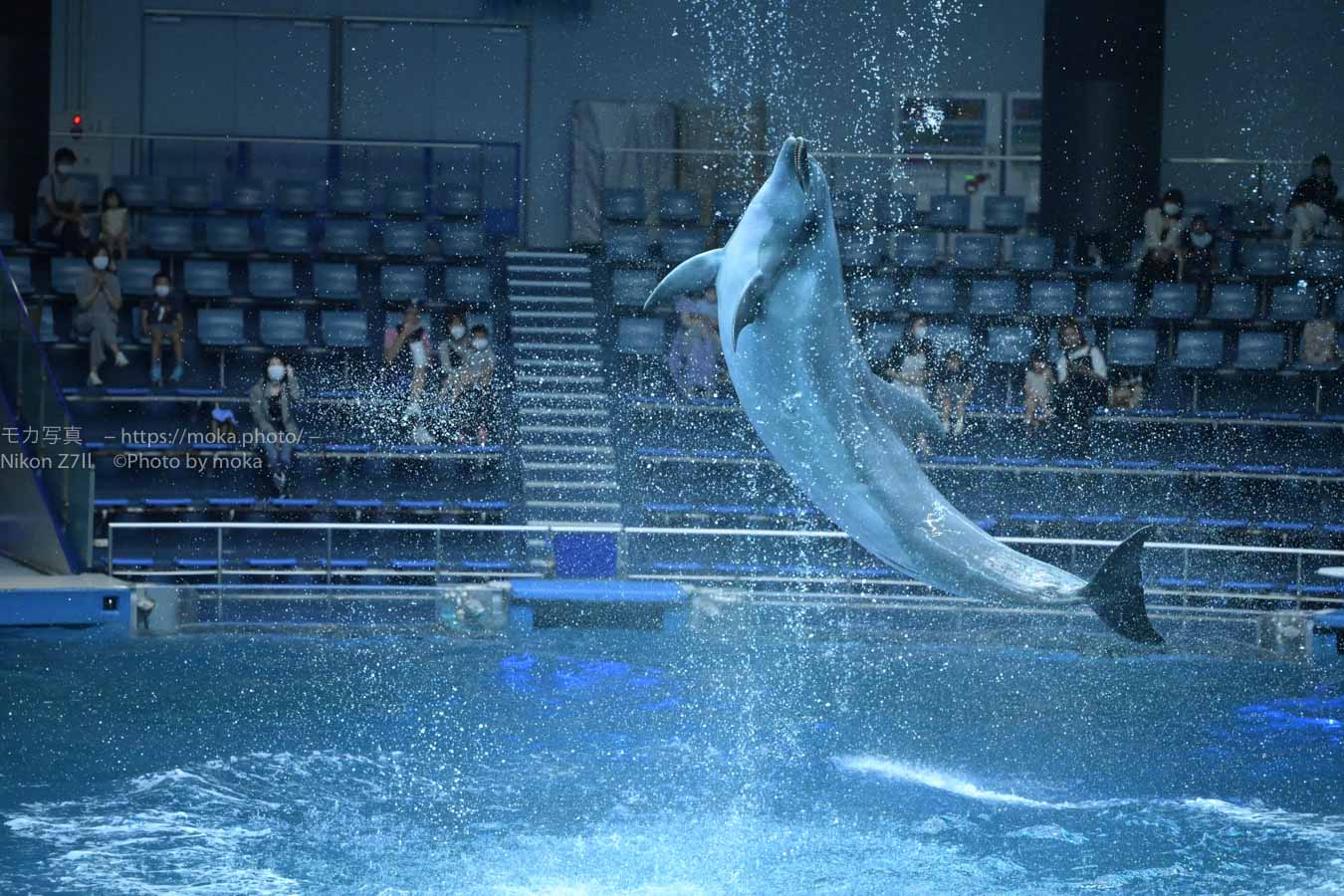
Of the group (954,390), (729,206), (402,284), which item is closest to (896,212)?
(729,206)

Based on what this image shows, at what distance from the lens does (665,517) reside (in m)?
13.7

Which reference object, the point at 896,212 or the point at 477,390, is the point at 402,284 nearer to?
the point at 477,390

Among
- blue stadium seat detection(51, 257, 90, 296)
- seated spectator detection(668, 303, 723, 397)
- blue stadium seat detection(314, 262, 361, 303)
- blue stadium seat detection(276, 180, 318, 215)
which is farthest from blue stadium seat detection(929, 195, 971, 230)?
blue stadium seat detection(51, 257, 90, 296)

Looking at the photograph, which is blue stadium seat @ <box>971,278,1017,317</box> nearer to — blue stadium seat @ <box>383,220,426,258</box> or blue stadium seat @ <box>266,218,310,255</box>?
blue stadium seat @ <box>383,220,426,258</box>

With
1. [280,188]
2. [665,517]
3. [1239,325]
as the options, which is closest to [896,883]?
[665,517]

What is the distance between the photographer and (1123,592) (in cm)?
507

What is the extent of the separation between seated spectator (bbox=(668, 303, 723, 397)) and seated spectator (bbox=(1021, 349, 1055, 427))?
2574mm

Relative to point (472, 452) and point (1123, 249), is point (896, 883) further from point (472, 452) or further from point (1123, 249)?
point (1123, 249)

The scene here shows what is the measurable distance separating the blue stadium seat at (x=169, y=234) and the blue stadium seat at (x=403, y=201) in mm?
1869

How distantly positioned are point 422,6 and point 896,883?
44.6 feet

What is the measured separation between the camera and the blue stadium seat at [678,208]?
16406 millimetres

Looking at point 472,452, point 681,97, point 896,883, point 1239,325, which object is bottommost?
point 896,883

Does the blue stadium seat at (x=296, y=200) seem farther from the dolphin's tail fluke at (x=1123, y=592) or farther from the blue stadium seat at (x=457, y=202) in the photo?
the dolphin's tail fluke at (x=1123, y=592)

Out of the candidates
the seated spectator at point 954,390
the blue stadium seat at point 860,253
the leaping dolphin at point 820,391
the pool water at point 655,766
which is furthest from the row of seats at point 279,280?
the leaping dolphin at point 820,391
